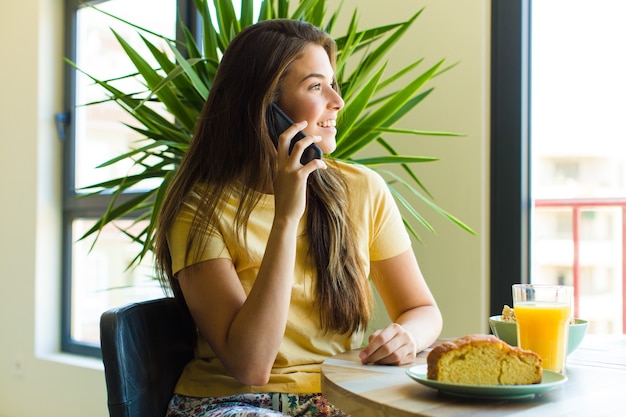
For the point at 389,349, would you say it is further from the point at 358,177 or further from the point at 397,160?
the point at 397,160

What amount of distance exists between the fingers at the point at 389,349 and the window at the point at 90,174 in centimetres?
285

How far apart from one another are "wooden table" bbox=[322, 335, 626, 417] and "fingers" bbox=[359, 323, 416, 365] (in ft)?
0.06

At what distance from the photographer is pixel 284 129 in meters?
1.54

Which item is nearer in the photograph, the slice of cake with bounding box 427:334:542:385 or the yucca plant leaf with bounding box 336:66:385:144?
the slice of cake with bounding box 427:334:542:385

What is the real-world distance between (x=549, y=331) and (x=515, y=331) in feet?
0.48

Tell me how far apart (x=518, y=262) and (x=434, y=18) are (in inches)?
33.6

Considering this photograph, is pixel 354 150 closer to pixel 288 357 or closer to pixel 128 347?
pixel 288 357

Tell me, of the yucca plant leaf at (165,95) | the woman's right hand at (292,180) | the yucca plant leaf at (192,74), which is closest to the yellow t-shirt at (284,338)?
the woman's right hand at (292,180)

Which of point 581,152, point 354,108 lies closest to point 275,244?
point 354,108

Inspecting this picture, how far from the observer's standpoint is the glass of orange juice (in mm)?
1088

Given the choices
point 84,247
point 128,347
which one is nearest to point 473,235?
point 128,347

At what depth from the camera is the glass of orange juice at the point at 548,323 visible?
1.09 m

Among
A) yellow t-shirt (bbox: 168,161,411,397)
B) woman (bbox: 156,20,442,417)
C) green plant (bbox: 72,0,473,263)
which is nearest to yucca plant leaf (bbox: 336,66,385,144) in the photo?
green plant (bbox: 72,0,473,263)

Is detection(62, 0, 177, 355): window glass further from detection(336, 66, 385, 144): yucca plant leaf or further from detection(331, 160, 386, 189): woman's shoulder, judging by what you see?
detection(331, 160, 386, 189): woman's shoulder
